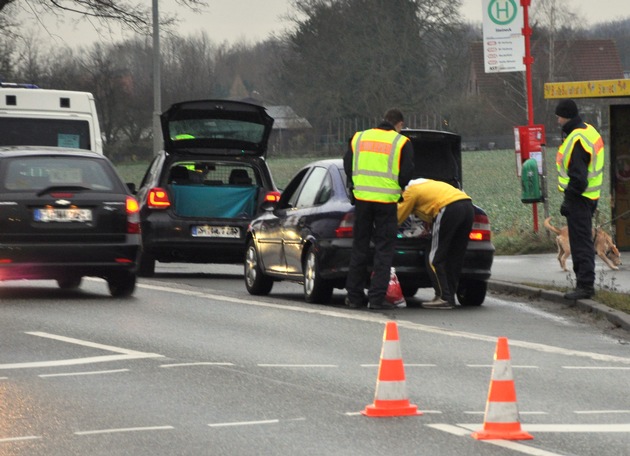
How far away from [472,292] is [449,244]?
1.09 m

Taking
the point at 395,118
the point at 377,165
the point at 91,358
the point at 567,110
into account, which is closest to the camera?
the point at 91,358

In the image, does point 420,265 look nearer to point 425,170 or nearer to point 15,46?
point 425,170

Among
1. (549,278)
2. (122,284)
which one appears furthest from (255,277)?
(549,278)

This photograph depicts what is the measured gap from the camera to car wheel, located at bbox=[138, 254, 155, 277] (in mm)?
19547

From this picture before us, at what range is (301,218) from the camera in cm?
1566

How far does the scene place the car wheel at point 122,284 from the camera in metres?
16.1

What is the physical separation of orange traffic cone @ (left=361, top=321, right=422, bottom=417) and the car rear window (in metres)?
8.01

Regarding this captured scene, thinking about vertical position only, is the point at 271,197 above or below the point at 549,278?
above

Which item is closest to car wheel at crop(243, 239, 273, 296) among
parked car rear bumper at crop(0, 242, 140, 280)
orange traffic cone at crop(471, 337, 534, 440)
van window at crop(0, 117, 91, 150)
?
parked car rear bumper at crop(0, 242, 140, 280)

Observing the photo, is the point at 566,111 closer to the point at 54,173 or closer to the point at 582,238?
the point at 582,238

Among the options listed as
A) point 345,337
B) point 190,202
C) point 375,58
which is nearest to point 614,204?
point 190,202

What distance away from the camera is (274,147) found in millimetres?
90062

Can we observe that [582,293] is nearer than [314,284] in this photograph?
Yes

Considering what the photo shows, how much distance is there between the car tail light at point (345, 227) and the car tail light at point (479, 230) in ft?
3.94
